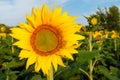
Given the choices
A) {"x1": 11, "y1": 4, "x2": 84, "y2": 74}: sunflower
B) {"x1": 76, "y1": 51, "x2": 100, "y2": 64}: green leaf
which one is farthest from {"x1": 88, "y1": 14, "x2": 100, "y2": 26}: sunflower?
{"x1": 11, "y1": 4, "x2": 84, "y2": 74}: sunflower

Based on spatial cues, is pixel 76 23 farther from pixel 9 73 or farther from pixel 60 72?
pixel 9 73

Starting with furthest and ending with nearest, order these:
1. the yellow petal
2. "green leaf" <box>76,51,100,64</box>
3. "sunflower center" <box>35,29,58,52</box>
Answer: "green leaf" <box>76,51,100,64</box> < the yellow petal < "sunflower center" <box>35,29,58,52</box>

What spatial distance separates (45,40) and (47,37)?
38 mm

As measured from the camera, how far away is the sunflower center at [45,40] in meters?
2.51

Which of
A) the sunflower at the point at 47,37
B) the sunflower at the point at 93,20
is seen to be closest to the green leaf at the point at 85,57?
the sunflower at the point at 47,37

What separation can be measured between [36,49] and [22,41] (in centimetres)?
12

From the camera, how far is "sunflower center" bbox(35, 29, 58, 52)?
8.23ft

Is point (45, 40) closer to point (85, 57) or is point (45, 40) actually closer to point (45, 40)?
point (45, 40)

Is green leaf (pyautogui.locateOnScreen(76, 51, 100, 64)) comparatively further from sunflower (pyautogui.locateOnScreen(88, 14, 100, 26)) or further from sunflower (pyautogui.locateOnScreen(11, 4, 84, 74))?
sunflower (pyautogui.locateOnScreen(88, 14, 100, 26))

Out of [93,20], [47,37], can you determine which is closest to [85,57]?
[47,37]

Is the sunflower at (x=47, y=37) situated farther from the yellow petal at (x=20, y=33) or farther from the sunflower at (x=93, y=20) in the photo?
the sunflower at (x=93, y=20)

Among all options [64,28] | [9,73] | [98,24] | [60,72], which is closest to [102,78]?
[98,24]

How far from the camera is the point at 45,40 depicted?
2.49 m

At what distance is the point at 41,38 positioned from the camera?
254 cm
